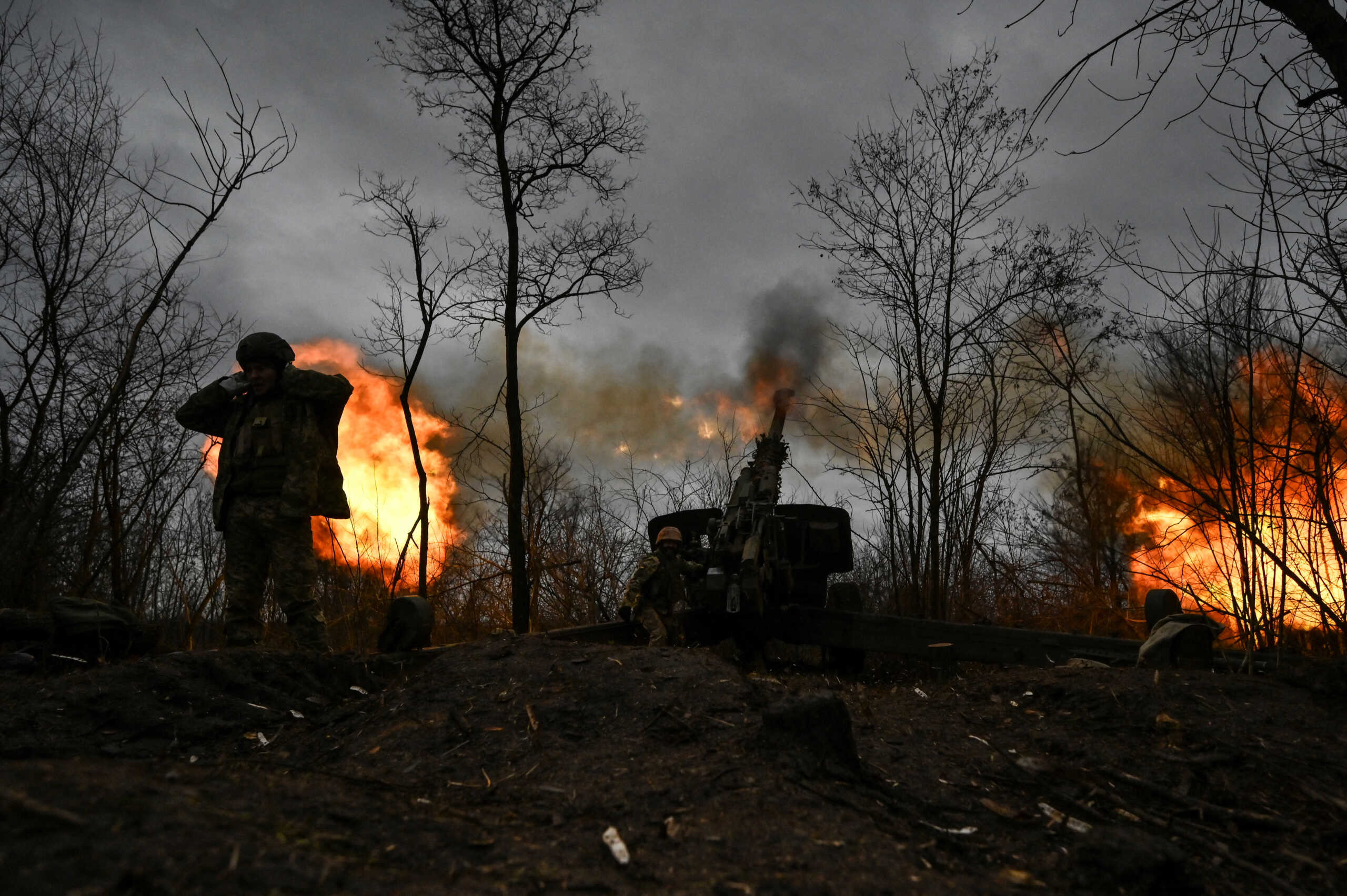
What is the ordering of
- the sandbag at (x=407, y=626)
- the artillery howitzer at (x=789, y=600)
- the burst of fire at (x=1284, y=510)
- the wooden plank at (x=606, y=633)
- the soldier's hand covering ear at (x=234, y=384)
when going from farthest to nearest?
the wooden plank at (x=606, y=633) < the artillery howitzer at (x=789, y=600) < the soldier's hand covering ear at (x=234, y=384) < the sandbag at (x=407, y=626) < the burst of fire at (x=1284, y=510)

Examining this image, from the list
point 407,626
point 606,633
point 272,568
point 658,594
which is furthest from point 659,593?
point 272,568

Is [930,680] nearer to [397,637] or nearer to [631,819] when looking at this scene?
[397,637]

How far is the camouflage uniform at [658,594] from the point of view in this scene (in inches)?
314

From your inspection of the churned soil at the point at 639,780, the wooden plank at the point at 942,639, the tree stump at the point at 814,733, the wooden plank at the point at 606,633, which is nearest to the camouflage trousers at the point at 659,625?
the wooden plank at the point at 606,633

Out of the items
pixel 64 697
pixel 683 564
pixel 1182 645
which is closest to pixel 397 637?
pixel 64 697

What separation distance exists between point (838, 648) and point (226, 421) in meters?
5.91

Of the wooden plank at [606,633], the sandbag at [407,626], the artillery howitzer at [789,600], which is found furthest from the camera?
the wooden plank at [606,633]

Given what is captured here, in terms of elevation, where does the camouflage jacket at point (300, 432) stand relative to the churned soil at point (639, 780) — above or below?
above

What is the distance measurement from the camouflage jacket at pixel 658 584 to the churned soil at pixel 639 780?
2.85m

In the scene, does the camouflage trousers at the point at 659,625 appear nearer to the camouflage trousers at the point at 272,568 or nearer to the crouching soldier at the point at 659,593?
the crouching soldier at the point at 659,593

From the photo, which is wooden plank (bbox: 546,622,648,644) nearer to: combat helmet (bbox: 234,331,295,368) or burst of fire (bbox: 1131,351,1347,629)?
combat helmet (bbox: 234,331,295,368)

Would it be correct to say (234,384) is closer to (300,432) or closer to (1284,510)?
(300,432)

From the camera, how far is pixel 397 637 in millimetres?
5730

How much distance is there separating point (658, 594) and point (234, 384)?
156 inches
